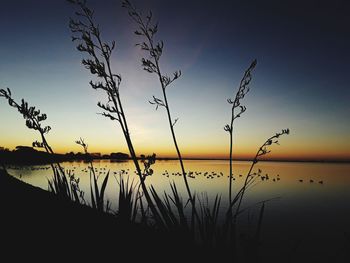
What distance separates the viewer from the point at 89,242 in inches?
133

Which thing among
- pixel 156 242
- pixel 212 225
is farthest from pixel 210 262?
pixel 156 242

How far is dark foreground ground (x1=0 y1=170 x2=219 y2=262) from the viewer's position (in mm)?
3045

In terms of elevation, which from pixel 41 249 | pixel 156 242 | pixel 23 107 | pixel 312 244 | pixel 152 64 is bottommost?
pixel 312 244

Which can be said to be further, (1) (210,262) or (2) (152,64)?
(2) (152,64)

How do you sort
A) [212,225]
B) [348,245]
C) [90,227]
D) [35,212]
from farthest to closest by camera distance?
[35,212] < [90,227] < [212,225] < [348,245]

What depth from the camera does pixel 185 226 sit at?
2.98 m

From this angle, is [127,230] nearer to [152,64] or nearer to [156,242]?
[156,242]

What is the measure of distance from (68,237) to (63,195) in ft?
2.63

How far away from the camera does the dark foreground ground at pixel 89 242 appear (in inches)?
120

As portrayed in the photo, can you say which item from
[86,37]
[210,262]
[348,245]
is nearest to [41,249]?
[210,262]

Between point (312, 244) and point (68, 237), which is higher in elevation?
point (68, 237)

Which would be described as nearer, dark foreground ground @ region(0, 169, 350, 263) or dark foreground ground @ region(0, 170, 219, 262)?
dark foreground ground @ region(0, 169, 350, 263)

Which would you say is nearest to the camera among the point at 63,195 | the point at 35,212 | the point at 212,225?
the point at 212,225

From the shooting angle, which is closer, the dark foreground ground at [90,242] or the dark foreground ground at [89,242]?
the dark foreground ground at [90,242]
